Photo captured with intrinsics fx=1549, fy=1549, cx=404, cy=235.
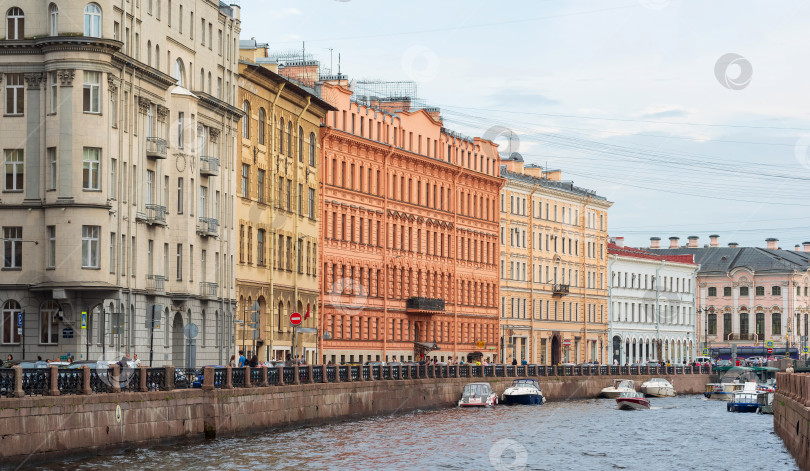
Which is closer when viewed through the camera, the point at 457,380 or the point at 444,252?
the point at 457,380

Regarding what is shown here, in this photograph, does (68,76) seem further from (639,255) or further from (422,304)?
(639,255)

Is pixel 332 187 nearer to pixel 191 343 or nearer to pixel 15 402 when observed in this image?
pixel 191 343

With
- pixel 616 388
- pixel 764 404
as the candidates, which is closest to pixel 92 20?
pixel 764 404

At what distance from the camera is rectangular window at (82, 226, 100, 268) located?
173ft

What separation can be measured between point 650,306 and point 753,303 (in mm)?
26972

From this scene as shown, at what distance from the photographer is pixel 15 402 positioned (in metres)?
34.9

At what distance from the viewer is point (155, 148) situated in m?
58.2

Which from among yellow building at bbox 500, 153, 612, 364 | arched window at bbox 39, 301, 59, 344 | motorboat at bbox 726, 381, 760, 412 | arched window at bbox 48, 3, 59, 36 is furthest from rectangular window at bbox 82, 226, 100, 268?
yellow building at bbox 500, 153, 612, 364

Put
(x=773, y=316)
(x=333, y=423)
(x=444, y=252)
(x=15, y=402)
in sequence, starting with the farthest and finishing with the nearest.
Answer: (x=773, y=316)
(x=444, y=252)
(x=333, y=423)
(x=15, y=402)

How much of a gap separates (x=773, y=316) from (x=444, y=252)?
219ft

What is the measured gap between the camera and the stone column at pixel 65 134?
52625 mm

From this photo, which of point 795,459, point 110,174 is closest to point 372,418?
point 110,174

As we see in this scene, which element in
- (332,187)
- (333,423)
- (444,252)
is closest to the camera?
(333,423)

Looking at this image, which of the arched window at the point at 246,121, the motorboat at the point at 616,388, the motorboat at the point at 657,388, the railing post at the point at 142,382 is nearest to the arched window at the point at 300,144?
the arched window at the point at 246,121
